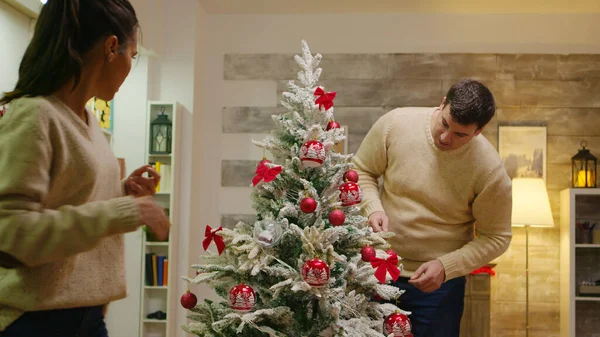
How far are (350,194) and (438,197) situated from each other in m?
0.37

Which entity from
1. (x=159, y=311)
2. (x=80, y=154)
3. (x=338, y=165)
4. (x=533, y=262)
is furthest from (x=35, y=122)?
(x=533, y=262)

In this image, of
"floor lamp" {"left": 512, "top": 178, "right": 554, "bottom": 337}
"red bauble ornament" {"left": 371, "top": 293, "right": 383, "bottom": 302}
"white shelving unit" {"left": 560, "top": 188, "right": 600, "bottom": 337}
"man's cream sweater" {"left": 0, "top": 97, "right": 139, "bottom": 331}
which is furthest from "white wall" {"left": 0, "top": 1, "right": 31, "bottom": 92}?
"white shelving unit" {"left": 560, "top": 188, "right": 600, "bottom": 337}

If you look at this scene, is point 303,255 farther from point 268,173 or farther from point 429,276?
point 429,276

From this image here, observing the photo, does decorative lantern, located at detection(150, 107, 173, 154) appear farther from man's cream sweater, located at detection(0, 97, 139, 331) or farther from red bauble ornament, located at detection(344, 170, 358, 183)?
man's cream sweater, located at detection(0, 97, 139, 331)

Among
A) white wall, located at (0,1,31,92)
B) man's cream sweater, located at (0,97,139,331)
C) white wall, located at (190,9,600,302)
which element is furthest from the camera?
white wall, located at (190,9,600,302)

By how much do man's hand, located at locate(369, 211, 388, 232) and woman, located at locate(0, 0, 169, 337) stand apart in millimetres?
1314

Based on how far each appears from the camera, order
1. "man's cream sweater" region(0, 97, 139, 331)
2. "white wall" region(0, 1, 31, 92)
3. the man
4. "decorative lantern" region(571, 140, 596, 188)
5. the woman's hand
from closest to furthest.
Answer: "man's cream sweater" region(0, 97, 139, 331) → the woman's hand → the man → "white wall" region(0, 1, 31, 92) → "decorative lantern" region(571, 140, 596, 188)

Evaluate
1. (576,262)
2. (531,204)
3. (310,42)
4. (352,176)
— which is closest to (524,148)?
(531,204)

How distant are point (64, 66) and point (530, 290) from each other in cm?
453

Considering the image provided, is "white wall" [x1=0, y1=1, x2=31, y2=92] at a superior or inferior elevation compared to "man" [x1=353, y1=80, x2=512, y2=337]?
superior

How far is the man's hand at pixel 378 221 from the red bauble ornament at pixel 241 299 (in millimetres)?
538

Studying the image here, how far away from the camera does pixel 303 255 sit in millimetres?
2199

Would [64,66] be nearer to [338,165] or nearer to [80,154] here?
[80,154]

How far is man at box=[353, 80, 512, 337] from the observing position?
239 centimetres
